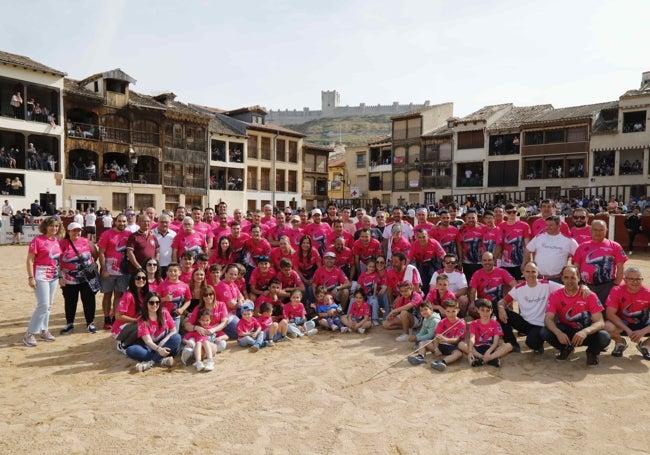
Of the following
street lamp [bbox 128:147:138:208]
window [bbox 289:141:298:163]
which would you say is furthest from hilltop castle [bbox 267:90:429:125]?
street lamp [bbox 128:147:138:208]

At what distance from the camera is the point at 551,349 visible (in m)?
7.89

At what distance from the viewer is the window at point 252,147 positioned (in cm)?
4669

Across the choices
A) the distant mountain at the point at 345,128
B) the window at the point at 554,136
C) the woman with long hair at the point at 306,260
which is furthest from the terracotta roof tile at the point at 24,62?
the distant mountain at the point at 345,128

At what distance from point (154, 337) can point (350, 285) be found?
4077 millimetres

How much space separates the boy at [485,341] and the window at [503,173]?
123ft

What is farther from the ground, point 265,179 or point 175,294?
point 265,179

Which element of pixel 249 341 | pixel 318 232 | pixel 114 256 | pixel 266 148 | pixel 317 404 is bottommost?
pixel 317 404

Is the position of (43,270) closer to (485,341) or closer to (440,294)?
(440,294)

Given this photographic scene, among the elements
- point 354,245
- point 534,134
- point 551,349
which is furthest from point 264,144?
point 551,349

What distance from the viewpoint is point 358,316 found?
924 cm

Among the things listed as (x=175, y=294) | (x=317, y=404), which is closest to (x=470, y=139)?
(x=175, y=294)

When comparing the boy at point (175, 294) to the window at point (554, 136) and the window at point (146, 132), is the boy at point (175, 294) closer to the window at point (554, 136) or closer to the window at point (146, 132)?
the window at point (146, 132)

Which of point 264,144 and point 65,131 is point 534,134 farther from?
point 65,131

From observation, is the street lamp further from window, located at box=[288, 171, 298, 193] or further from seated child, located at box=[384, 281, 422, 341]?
seated child, located at box=[384, 281, 422, 341]
